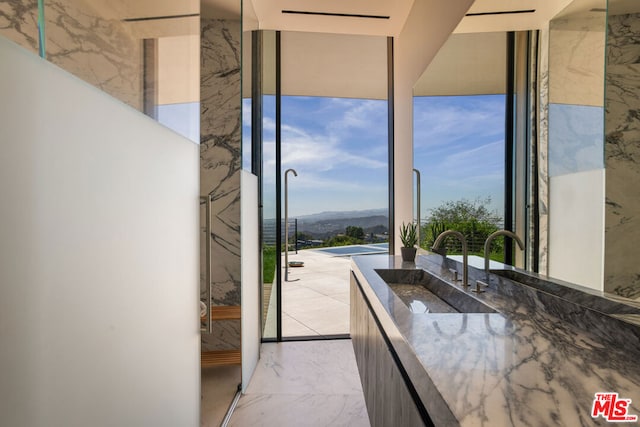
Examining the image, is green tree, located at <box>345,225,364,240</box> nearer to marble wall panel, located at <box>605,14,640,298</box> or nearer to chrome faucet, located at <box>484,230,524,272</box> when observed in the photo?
chrome faucet, located at <box>484,230,524,272</box>

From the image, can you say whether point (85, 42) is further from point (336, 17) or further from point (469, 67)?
point (336, 17)

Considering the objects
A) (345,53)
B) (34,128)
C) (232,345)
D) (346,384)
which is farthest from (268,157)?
(34,128)

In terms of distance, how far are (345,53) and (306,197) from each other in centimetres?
145

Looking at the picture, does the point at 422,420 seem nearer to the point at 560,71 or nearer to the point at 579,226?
the point at 579,226

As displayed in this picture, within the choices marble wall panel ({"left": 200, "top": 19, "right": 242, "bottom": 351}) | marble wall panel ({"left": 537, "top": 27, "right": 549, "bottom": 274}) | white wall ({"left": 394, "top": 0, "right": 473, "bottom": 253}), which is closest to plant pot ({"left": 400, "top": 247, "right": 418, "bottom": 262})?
white wall ({"left": 394, "top": 0, "right": 473, "bottom": 253})

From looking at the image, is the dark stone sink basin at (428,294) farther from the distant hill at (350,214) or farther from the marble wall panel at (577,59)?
the distant hill at (350,214)

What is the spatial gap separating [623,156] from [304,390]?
7.35 ft

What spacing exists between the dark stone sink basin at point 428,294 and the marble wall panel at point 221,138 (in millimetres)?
1214

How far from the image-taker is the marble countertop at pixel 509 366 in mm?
629

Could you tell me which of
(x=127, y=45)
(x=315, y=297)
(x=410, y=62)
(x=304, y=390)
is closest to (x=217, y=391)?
(x=304, y=390)

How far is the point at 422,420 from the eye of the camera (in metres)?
0.79

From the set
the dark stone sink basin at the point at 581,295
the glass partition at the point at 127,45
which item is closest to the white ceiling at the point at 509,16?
the dark stone sink basin at the point at 581,295

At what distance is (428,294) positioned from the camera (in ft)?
5.98

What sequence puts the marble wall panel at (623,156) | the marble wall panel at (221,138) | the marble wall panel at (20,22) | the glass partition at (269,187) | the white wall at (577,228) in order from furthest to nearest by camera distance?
the glass partition at (269,187) < the marble wall panel at (221,138) < the white wall at (577,228) < the marble wall panel at (623,156) < the marble wall panel at (20,22)
